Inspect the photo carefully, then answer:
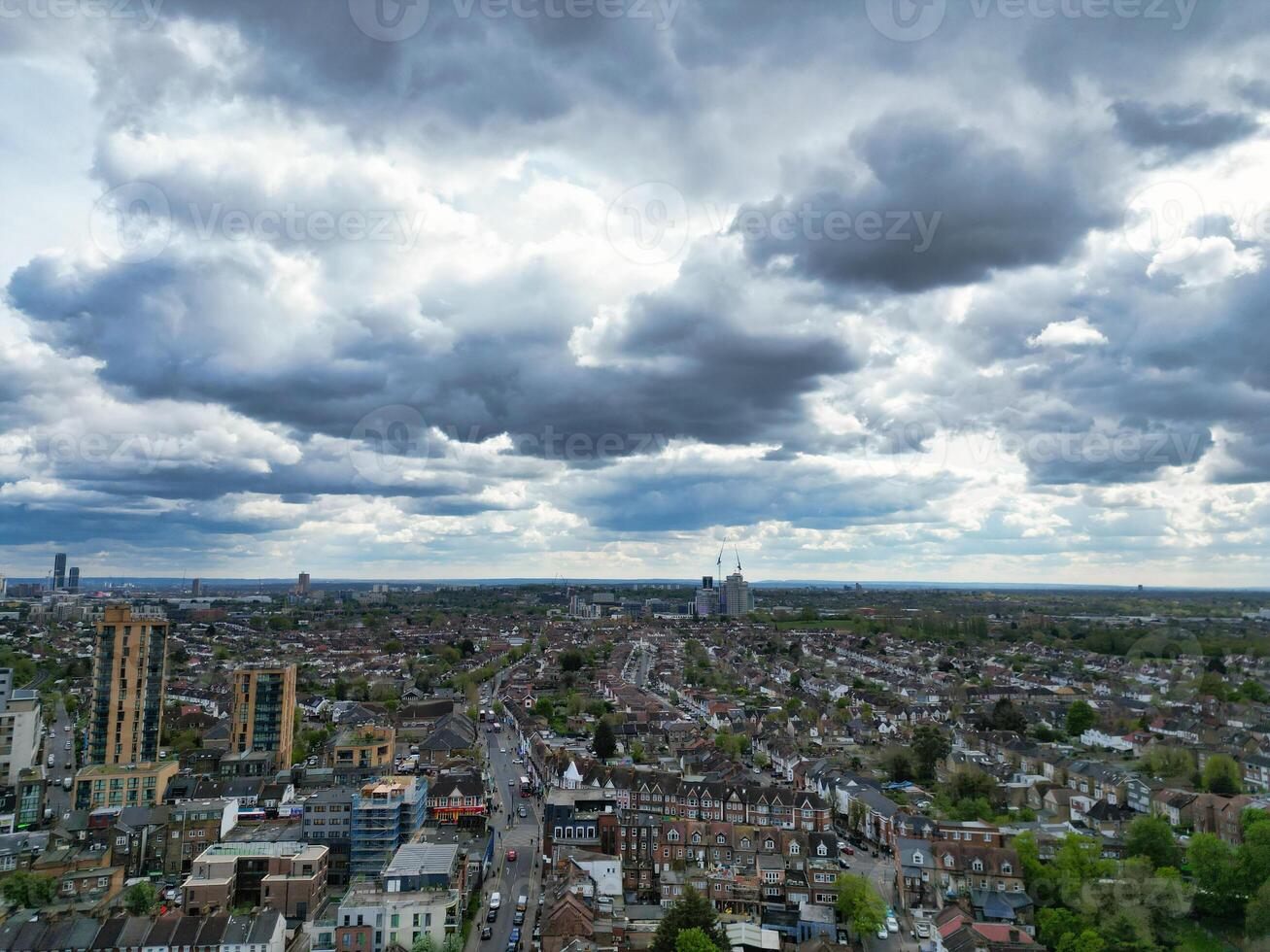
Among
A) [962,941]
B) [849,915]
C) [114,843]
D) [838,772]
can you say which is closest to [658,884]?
[849,915]

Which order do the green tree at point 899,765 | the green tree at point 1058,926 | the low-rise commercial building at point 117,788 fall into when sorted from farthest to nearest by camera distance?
1. the green tree at point 899,765
2. the low-rise commercial building at point 117,788
3. the green tree at point 1058,926

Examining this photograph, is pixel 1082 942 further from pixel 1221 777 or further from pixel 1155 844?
pixel 1221 777

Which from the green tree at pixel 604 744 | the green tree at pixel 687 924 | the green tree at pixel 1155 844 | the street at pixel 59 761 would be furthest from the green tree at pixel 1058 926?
the street at pixel 59 761

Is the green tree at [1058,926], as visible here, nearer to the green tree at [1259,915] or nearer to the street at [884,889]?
the street at [884,889]

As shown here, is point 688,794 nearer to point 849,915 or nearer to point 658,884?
point 658,884

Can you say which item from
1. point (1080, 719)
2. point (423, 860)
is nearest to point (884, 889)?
point (423, 860)

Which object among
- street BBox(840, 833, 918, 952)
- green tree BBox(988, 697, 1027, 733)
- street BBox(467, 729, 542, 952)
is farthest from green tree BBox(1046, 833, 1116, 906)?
green tree BBox(988, 697, 1027, 733)

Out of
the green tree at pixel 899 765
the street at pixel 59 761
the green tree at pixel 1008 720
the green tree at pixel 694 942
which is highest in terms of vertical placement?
the green tree at pixel 694 942
